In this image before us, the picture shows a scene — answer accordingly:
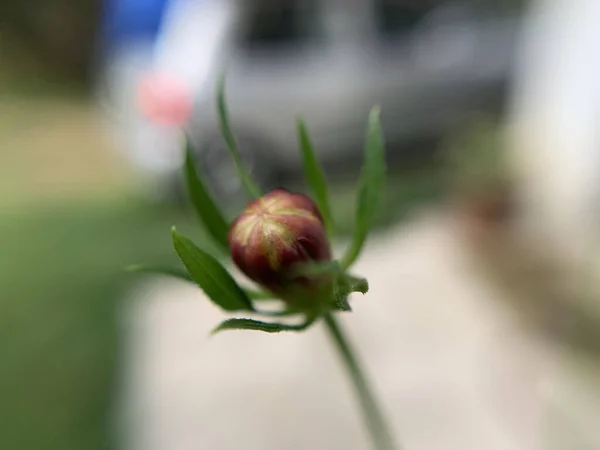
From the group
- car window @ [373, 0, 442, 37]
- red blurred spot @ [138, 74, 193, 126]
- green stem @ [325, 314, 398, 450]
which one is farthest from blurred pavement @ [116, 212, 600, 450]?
car window @ [373, 0, 442, 37]

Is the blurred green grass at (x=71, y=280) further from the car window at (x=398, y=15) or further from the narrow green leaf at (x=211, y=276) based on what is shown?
the narrow green leaf at (x=211, y=276)

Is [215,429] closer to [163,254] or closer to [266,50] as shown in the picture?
[163,254]

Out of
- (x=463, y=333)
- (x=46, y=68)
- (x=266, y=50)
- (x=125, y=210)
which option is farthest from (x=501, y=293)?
(x=46, y=68)

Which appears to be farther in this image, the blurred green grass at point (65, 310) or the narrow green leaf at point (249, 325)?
the blurred green grass at point (65, 310)

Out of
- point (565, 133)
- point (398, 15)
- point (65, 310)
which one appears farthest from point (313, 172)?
point (398, 15)

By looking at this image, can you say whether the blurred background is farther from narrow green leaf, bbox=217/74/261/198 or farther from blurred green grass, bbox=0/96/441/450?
narrow green leaf, bbox=217/74/261/198

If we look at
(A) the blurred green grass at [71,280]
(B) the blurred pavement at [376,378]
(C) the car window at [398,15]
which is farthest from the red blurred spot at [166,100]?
(C) the car window at [398,15]
